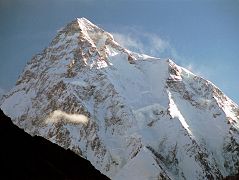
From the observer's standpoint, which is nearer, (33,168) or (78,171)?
(33,168)

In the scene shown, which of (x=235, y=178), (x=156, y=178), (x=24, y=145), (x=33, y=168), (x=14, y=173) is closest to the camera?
(x=14, y=173)

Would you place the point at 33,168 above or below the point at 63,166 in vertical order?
below

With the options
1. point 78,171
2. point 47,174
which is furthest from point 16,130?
point 78,171

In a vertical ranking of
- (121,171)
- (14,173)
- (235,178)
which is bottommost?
(14,173)

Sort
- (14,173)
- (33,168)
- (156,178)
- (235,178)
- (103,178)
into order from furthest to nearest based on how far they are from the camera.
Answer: (156,178) → (235,178) → (103,178) → (33,168) → (14,173)

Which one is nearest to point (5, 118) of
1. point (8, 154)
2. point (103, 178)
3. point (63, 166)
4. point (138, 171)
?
point (8, 154)

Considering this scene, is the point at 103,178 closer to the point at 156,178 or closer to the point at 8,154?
the point at 8,154
